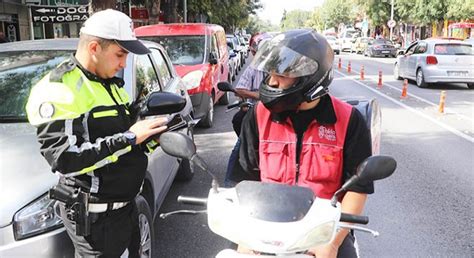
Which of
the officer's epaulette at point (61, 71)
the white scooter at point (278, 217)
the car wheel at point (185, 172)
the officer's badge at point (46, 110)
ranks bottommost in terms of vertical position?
the car wheel at point (185, 172)

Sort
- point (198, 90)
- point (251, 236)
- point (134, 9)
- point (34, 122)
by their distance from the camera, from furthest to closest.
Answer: point (134, 9) → point (198, 90) → point (34, 122) → point (251, 236)

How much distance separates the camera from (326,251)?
2094mm

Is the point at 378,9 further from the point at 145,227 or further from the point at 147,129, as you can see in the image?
the point at 147,129

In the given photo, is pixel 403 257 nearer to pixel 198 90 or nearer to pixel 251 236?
pixel 251 236

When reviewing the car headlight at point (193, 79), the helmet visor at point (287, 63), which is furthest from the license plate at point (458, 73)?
the helmet visor at point (287, 63)

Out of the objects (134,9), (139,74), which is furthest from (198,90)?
(134,9)

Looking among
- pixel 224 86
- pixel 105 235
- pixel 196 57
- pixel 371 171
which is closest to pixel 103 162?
pixel 105 235

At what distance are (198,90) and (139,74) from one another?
14.9ft

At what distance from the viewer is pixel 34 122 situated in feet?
7.43

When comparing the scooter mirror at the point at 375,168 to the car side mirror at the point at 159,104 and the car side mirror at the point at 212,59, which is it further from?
the car side mirror at the point at 212,59

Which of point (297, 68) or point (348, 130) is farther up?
point (297, 68)

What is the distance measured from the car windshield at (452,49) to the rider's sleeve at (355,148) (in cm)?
1503

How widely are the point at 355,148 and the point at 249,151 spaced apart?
510mm

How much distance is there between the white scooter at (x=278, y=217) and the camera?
1.62 metres
